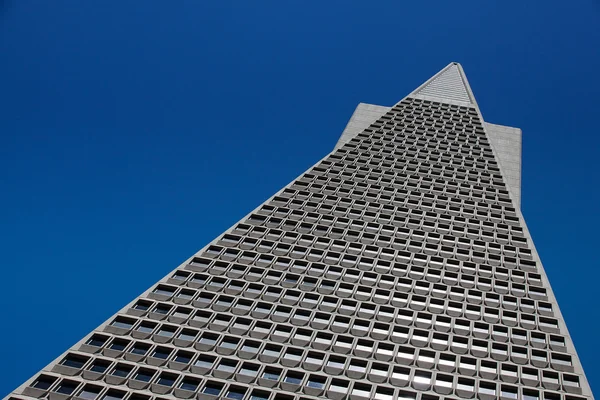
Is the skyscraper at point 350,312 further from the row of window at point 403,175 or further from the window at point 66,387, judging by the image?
the row of window at point 403,175

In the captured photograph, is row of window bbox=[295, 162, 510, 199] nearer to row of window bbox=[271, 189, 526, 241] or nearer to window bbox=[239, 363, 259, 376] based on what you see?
row of window bbox=[271, 189, 526, 241]

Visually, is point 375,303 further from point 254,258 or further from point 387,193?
point 387,193

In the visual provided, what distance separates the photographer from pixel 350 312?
3585 inches

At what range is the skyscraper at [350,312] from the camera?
77000 millimetres

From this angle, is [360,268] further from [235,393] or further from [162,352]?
[162,352]

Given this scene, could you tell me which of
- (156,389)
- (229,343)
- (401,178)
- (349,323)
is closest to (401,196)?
(401,178)

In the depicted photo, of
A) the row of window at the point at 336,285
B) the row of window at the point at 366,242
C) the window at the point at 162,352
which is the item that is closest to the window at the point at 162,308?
the row of window at the point at 336,285

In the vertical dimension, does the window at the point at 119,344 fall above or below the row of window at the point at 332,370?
above

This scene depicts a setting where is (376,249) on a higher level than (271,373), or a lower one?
higher

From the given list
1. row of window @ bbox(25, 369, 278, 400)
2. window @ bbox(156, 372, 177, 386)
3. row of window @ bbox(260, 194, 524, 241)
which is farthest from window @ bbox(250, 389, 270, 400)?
row of window @ bbox(260, 194, 524, 241)

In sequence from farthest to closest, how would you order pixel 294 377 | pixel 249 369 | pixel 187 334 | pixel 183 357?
pixel 187 334 < pixel 183 357 < pixel 249 369 < pixel 294 377

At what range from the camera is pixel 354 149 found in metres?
146

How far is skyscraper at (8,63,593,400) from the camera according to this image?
77000 millimetres

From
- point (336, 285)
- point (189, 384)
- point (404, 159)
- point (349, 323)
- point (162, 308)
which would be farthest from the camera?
point (404, 159)
